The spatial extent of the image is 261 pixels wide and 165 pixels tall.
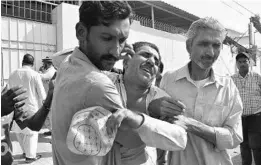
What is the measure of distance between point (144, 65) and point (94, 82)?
2.42 feet

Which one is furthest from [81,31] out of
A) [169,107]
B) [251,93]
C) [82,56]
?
[251,93]

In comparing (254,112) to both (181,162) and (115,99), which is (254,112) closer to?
(181,162)

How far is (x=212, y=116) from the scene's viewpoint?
1.69 meters

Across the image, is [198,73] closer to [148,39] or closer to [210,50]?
[210,50]

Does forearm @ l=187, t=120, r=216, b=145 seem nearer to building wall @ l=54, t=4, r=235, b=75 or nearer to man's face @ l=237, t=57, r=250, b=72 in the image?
man's face @ l=237, t=57, r=250, b=72

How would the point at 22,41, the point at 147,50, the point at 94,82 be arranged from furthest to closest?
the point at 22,41
the point at 147,50
the point at 94,82

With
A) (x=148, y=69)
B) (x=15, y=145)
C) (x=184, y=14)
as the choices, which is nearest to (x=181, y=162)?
(x=148, y=69)

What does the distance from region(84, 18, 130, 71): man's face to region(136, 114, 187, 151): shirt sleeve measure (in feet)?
0.93

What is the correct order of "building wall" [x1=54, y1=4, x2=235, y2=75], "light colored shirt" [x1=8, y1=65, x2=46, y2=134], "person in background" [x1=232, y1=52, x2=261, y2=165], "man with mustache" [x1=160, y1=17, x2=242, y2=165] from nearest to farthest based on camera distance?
"man with mustache" [x1=160, y1=17, x2=242, y2=165]
"person in background" [x1=232, y1=52, x2=261, y2=165]
"light colored shirt" [x1=8, y1=65, x2=46, y2=134]
"building wall" [x1=54, y1=4, x2=235, y2=75]

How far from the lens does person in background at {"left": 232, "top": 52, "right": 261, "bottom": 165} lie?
4309 mm

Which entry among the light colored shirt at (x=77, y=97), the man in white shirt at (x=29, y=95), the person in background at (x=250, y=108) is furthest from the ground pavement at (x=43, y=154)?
the light colored shirt at (x=77, y=97)

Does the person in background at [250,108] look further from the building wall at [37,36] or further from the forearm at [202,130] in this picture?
the building wall at [37,36]

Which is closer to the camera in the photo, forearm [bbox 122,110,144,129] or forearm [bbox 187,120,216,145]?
forearm [bbox 122,110,144,129]

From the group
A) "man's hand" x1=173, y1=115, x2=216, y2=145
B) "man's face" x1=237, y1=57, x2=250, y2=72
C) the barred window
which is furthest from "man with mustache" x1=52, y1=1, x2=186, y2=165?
the barred window
